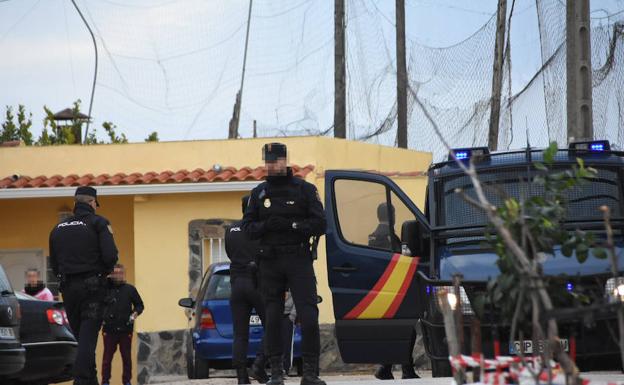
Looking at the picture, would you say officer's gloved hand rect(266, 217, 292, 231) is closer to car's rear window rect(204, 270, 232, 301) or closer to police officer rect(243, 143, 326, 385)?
police officer rect(243, 143, 326, 385)

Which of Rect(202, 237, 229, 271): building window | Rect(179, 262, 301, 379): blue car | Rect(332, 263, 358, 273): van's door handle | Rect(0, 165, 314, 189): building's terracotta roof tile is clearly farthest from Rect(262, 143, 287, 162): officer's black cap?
Rect(202, 237, 229, 271): building window

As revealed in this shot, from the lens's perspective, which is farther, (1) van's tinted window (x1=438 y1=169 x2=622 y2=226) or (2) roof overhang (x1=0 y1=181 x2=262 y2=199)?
(2) roof overhang (x1=0 y1=181 x2=262 y2=199)

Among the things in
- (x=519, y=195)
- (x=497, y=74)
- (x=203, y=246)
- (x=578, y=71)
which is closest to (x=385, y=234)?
(x=519, y=195)

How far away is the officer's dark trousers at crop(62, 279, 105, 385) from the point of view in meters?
10.4

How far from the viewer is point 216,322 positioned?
15.2 metres

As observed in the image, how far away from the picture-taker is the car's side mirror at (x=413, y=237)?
11.0 m

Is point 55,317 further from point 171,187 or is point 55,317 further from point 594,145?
point 171,187

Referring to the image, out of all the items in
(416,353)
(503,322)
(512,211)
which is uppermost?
(512,211)

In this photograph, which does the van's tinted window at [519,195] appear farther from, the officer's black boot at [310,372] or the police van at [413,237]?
the officer's black boot at [310,372]

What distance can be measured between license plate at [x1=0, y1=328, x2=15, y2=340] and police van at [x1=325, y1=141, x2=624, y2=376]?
2842mm

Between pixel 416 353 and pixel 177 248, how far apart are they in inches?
198

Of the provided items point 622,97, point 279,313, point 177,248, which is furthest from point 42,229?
point 279,313

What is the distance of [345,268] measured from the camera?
11.5 metres

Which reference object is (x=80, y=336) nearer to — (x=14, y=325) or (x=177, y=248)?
(x=14, y=325)
